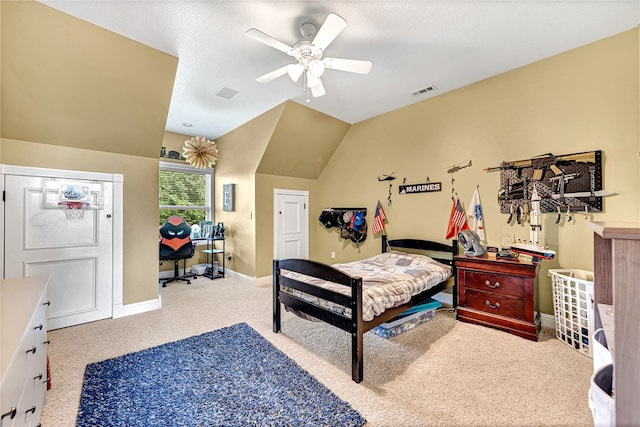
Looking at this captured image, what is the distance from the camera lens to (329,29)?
194 centimetres

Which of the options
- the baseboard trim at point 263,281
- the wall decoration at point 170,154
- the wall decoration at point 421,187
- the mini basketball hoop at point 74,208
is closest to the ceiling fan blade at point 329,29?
the wall decoration at point 421,187

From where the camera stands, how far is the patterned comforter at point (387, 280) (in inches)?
88.4

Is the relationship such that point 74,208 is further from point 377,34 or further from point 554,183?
point 554,183

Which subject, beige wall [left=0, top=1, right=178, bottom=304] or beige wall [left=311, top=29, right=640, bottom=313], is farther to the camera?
beige wall [left=311, top=29, right=640, bottom=313]

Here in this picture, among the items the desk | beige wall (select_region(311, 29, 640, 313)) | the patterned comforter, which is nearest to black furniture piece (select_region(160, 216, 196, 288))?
the desk

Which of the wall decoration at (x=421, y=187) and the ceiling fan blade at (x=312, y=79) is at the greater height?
the ceiling fan blade at (x=312, y=79)

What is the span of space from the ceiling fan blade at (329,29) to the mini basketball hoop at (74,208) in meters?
3.05

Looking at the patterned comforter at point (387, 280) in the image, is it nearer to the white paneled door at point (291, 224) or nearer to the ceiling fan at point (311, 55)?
the ceiling fan at point (311, 55)

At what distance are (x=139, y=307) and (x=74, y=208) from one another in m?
1.38

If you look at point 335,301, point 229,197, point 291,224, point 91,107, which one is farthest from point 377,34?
point 229,197

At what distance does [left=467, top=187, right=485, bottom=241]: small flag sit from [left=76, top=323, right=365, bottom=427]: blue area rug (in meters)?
2.62

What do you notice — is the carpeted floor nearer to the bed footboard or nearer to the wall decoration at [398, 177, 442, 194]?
the bed footboard

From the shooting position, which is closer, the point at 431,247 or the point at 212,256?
the point at 431,247

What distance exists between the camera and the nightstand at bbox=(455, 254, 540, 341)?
2.65 metres
